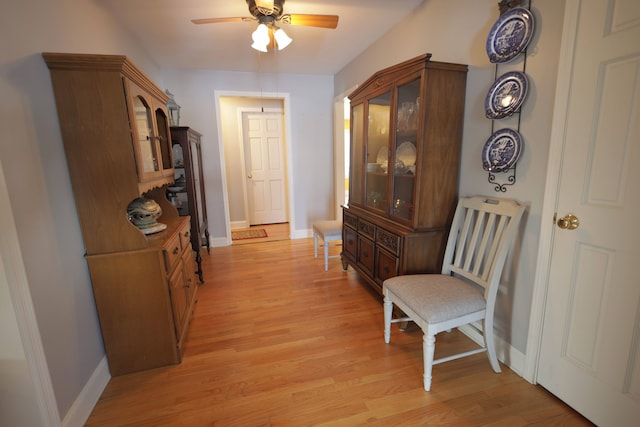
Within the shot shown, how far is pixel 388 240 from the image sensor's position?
85.6 inches

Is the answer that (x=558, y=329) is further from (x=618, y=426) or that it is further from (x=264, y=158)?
(x=264, y=158)

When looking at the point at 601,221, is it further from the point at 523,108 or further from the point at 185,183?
the point at 185,183

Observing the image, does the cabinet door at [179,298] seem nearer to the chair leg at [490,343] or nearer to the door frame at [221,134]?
the chair leg at [490,343]

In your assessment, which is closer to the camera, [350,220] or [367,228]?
[367,228]

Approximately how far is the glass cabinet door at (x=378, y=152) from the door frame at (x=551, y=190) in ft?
3.33

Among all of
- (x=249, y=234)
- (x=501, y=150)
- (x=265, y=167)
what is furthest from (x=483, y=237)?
(x=265, y=167)

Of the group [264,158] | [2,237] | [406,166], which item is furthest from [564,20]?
[264,158]

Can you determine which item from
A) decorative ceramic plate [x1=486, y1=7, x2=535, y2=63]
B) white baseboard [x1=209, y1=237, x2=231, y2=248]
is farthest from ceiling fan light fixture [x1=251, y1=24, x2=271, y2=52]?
white baseboard [x1=209, y1=237, x2=231, y2=248]

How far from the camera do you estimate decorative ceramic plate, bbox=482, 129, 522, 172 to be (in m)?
1.55

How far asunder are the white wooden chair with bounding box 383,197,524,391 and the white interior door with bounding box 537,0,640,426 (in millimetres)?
241

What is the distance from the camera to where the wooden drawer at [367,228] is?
240 centimetres

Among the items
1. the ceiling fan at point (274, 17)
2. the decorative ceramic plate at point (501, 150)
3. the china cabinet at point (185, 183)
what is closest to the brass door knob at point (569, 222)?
the decorative ceramic plate at point (501, 150)

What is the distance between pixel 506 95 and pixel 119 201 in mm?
2213

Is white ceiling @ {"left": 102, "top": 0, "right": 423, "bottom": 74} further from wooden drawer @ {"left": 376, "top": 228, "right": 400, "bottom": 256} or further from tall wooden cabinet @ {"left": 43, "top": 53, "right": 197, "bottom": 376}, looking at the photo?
wooden drawer @ {"left": 376, "top": 228, "right": 400, "bottom": 256}
